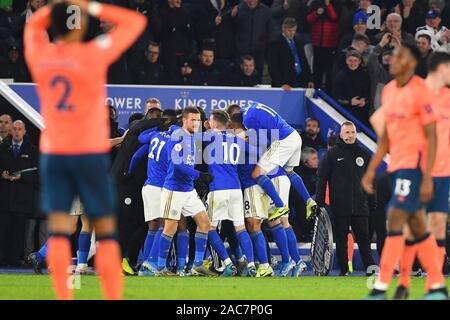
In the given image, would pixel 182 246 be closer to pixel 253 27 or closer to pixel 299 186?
pixel 299 186

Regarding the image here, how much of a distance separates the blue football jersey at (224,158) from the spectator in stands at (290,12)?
255 inches

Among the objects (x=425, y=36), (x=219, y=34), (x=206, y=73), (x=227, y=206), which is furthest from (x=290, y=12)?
(x=227, y=206)

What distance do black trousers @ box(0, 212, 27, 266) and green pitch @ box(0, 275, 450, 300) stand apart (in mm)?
3588

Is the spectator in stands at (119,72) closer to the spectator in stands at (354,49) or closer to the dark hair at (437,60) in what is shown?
the spectator in stands at (354,49)

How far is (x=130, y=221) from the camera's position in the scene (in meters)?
18.1

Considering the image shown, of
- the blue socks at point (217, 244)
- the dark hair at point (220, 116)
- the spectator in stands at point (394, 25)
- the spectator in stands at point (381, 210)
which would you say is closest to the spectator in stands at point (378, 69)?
the spectator in stands at point (394, 25)

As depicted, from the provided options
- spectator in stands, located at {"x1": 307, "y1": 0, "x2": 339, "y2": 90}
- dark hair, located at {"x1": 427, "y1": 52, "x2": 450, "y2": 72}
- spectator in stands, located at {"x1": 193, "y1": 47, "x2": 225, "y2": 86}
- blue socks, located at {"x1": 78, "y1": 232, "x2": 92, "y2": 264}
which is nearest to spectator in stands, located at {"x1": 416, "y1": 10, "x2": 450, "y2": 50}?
spectator in stands, located at {"x1": 307, "y1": 0, "x2": 339, "y2": 90}

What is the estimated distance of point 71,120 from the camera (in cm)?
927

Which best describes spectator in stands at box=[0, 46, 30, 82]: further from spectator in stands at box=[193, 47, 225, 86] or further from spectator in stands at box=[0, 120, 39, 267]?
spectator in stands at box=[193, 47, 225, 86]

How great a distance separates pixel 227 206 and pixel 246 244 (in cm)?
63

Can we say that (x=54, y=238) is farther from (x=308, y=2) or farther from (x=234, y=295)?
(x=308, y=2)

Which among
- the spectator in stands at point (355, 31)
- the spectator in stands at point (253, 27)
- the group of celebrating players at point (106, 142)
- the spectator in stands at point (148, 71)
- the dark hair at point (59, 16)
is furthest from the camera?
the spectator in stands at point (253, 27)

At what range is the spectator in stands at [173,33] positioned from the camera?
22516 millimetres

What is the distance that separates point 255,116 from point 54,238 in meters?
8.60
